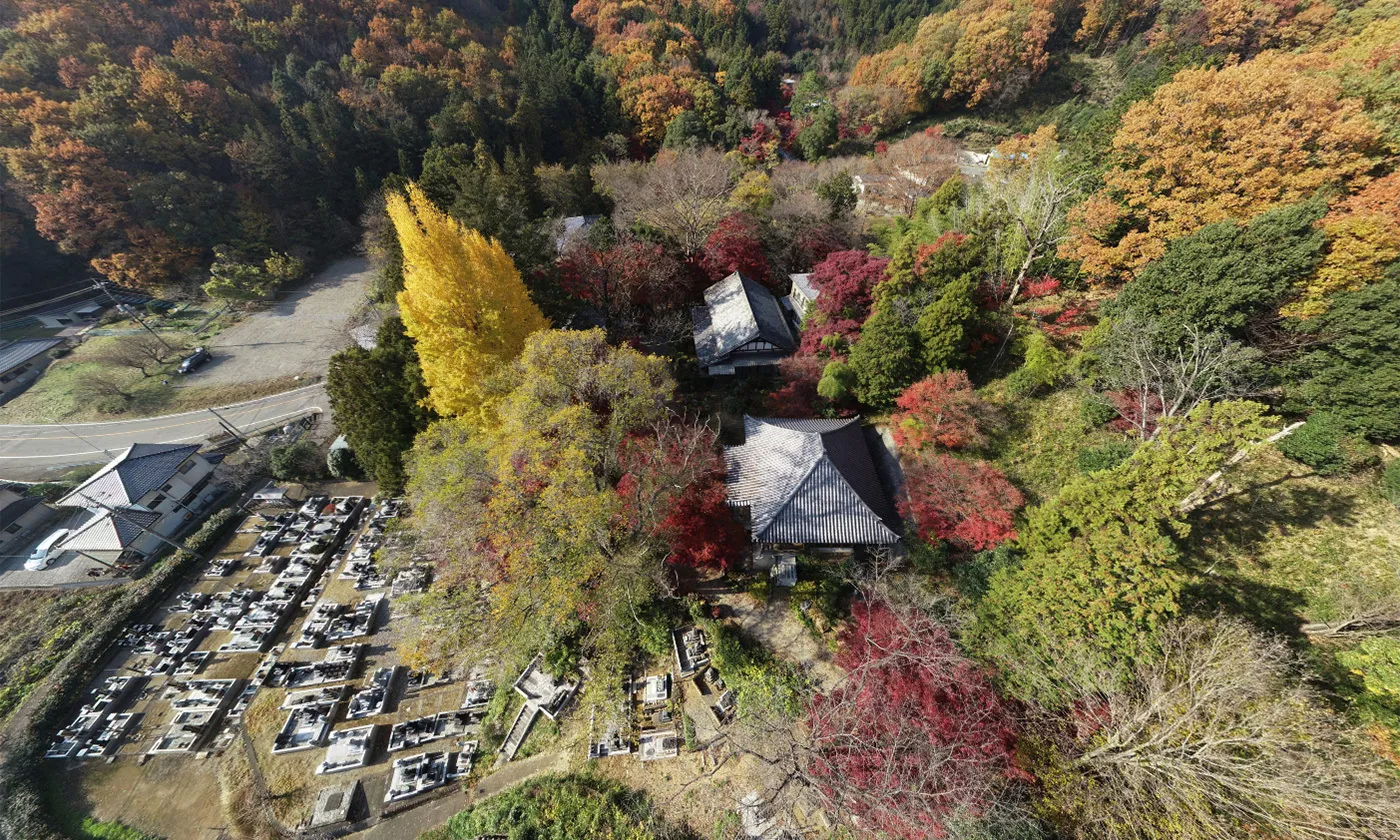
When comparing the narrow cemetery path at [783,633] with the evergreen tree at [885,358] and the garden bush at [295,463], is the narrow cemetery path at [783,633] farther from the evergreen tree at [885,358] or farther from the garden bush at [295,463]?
the garden bush at [295,463]

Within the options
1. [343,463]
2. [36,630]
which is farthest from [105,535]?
[343,463]

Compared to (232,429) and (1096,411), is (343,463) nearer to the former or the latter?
(232,429)

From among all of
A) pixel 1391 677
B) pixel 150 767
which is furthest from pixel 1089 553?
pixel 150 767

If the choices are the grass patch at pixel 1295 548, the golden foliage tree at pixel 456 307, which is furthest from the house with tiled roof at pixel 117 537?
the grass patch at pixel 1295 548

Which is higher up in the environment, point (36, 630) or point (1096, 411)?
point (1096, 411)

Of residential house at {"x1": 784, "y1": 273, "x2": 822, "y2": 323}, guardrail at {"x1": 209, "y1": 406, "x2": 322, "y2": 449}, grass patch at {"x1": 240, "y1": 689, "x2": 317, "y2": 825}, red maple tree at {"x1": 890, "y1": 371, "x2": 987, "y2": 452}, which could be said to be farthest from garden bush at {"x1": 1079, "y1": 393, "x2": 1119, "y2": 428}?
guardrail at {"x1": 209, "y1": 406, "x2": 322, "y2": 449}

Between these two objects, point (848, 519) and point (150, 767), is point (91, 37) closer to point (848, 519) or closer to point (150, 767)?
point (150, 767)
